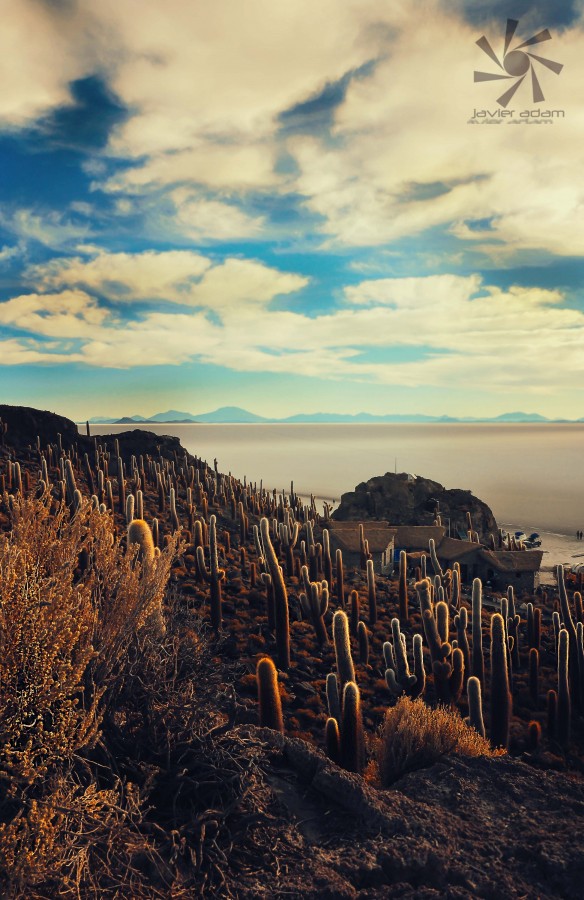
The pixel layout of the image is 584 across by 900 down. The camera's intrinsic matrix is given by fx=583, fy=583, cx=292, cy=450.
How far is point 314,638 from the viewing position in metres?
19.4

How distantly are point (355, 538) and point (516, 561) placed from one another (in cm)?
989

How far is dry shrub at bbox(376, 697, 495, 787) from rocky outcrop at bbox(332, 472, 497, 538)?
42362 mm

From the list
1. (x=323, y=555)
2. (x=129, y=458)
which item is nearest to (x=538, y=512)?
(x=129, y=458)

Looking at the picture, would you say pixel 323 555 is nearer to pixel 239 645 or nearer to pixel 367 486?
pixel 239 645

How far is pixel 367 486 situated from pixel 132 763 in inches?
1980

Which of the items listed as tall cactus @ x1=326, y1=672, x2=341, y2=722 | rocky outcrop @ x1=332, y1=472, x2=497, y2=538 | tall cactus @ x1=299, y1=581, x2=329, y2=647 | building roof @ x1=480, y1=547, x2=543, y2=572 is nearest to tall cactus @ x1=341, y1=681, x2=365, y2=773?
tall cactus @ x1=326, y1=672, x2=341, y2=722

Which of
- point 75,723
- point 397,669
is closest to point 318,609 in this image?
point 397,669

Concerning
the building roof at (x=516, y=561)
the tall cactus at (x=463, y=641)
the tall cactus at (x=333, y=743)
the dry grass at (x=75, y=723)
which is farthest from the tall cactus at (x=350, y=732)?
the building roof at (x=516, y=561)

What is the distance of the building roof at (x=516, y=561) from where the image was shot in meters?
34.9

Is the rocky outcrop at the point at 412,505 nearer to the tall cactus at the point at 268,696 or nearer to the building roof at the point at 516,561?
the building roof at the point at 516,561

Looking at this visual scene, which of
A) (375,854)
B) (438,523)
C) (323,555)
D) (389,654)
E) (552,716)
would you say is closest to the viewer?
(375,854)

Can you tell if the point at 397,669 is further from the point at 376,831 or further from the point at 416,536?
the point at 416,536

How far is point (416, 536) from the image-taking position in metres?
40.3

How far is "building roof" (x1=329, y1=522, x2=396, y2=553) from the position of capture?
34.4 meters
